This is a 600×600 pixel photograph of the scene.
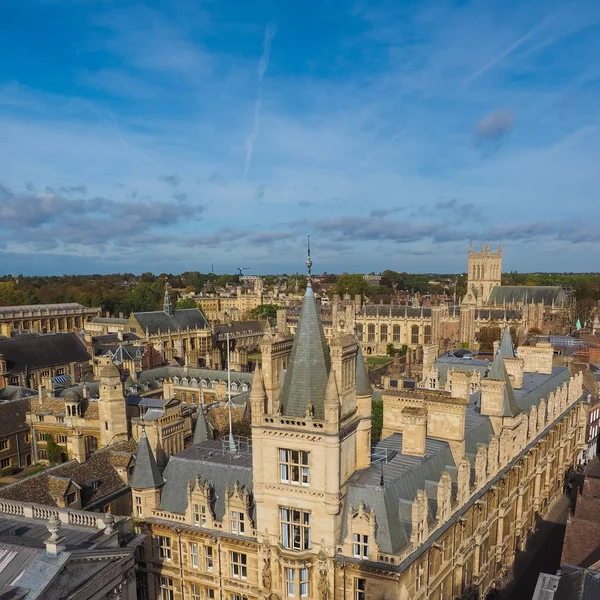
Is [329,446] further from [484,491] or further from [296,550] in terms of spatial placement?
[484,491]

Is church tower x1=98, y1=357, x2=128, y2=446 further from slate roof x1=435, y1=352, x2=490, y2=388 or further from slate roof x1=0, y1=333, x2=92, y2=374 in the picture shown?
slate roof x1=0, y1=333, x2=92, y2=374

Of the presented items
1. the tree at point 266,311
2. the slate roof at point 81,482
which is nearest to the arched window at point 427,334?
the tree at point 266,311

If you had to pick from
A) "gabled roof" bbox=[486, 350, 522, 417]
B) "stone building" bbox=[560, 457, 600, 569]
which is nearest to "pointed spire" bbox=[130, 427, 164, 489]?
"stone building" bbox=[560, 457, 600, 569]

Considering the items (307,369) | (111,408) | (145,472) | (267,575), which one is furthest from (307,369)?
(111,408)

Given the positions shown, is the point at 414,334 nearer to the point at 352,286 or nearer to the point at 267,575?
the point at 352,286

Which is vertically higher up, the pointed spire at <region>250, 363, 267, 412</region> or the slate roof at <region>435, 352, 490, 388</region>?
the pointed spire at <region>250, 363, 267, 412</region>

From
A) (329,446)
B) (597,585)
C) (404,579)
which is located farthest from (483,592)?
(329,446)
